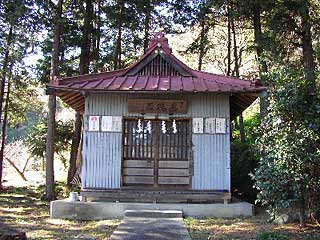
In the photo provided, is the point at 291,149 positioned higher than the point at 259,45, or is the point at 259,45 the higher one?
the point at 259,45

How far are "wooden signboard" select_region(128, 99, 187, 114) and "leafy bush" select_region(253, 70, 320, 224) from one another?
9.76 ft

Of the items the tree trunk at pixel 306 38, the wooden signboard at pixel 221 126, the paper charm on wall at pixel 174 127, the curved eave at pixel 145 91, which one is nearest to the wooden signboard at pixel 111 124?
the curved eave at pixel 145 91

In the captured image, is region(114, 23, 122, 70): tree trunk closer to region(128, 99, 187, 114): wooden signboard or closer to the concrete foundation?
region(128, 99, 187, 114): wooden signboard

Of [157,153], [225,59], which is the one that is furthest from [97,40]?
[157,153]

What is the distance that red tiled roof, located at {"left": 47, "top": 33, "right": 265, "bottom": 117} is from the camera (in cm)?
992

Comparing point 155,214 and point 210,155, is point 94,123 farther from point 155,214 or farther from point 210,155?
point 210,155

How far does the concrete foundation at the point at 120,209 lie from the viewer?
9930 millimetres

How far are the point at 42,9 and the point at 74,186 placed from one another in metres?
7.86

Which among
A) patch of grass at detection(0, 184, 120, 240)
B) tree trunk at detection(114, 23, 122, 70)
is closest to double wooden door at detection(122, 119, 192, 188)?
patch of grass at detection(0, 184, 120, 240)

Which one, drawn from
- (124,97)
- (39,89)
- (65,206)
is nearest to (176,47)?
(39,89)

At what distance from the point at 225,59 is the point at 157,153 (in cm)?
1176

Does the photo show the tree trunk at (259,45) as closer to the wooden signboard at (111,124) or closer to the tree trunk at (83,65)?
the wooden signboard at (111,124)

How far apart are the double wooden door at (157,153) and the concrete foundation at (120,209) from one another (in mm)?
796

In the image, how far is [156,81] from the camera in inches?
420
